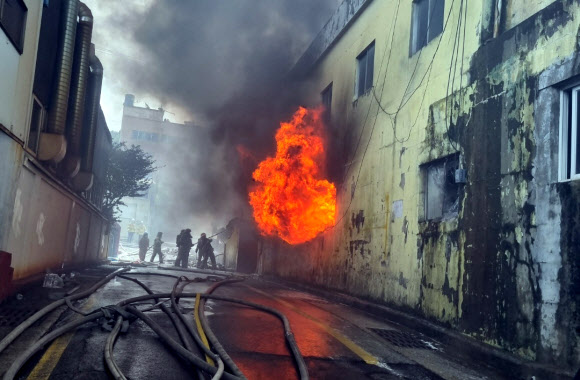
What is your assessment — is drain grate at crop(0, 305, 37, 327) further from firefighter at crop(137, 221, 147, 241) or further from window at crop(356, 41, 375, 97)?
firefighter at crop(137, 221, 147, 241)

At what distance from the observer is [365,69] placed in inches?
481

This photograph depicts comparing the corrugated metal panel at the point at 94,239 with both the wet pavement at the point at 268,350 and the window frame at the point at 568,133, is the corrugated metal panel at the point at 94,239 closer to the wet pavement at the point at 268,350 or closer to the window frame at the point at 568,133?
the wet pavement at the point at 268,350

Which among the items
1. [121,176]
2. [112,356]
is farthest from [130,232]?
[112,356]

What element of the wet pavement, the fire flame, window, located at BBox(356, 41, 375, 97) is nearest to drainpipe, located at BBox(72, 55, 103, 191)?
the fire flame

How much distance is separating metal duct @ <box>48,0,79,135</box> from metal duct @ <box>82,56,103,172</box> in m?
4.53

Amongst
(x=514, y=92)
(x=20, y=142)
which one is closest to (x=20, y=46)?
(x=20, y=142)

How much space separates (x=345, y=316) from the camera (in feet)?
25.9

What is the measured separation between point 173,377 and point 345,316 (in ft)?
15.0

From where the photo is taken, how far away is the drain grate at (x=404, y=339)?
6.18 metres

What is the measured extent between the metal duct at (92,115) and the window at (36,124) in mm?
4831

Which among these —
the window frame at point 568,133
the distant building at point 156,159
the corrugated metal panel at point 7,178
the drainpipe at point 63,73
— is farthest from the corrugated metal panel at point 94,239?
the distant building at point 156,159

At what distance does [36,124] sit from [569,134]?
9.46 m

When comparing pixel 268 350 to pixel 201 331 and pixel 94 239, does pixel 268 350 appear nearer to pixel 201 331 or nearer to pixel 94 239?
pixel 201 331

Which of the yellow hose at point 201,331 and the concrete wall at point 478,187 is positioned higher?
the concrete wall at point 478,187
